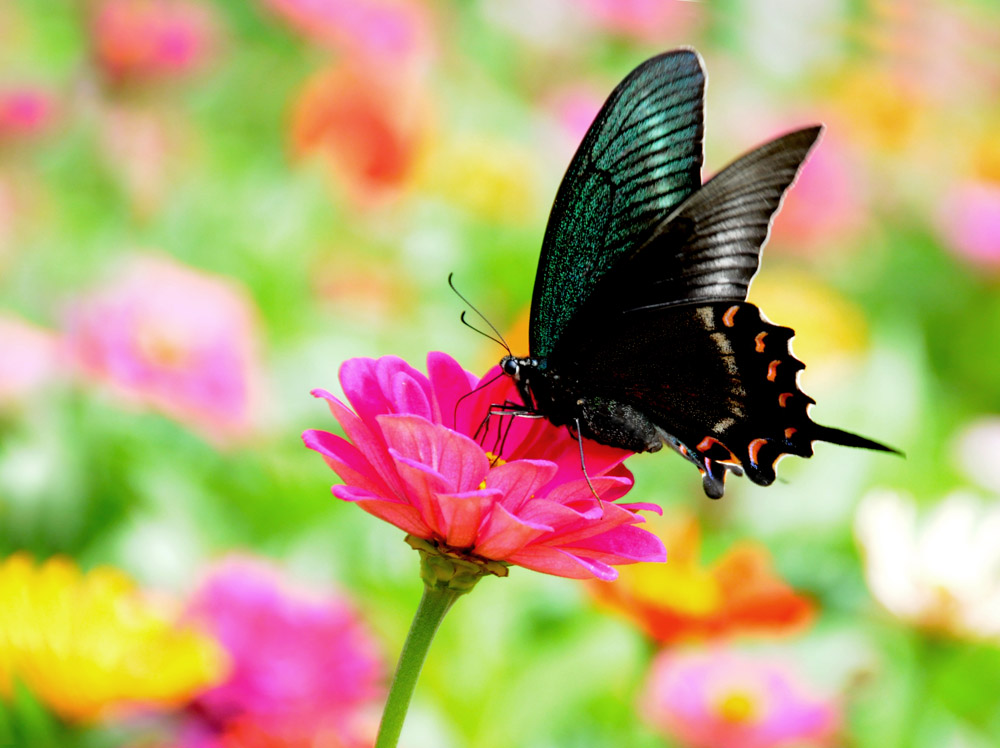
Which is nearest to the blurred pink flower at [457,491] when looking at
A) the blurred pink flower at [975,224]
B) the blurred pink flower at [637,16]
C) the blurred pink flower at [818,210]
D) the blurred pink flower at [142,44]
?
the blurred pink flower at [142,44]

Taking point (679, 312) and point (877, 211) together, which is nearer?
point (679, 312)

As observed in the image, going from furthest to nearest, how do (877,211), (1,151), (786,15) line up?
(786,15) → (877,211) → (1,151)

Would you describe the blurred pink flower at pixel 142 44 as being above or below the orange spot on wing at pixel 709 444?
above

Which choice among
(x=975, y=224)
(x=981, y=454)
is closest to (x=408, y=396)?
(x=981, y=454)

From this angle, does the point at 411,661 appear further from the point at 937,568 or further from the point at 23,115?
the point at 23,115

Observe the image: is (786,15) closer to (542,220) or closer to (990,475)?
(542,220)

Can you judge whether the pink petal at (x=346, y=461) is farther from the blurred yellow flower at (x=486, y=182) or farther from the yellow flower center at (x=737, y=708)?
the blurred yellow flower at (x=486, y=182)

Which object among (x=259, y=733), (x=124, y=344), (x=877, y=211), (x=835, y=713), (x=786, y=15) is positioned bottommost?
(x=259, y=733)

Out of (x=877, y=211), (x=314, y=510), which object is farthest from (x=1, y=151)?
(x=877, y=211)
